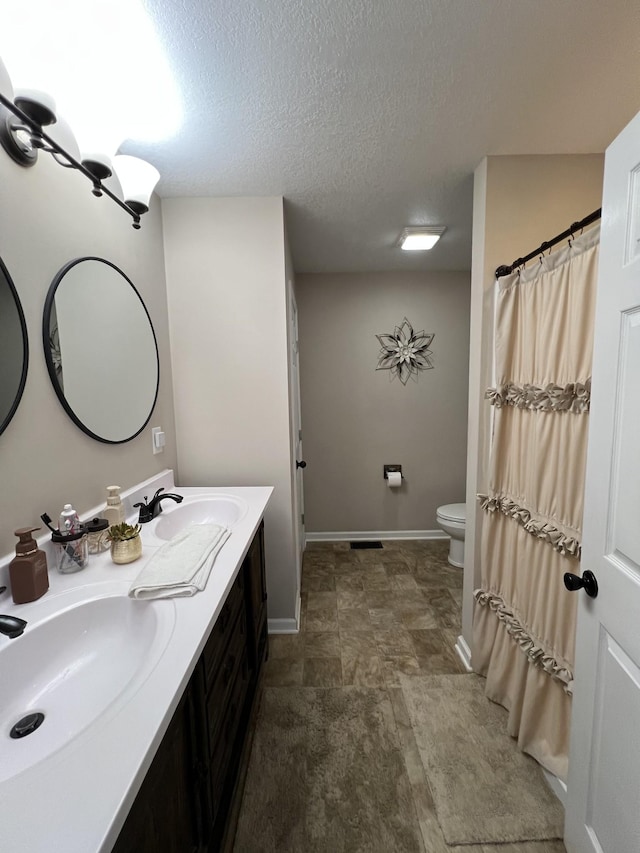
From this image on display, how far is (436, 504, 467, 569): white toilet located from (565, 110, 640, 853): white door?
1.43 m

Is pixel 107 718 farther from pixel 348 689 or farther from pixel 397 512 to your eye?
pixel 397 512

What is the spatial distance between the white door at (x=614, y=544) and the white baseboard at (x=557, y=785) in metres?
0.24

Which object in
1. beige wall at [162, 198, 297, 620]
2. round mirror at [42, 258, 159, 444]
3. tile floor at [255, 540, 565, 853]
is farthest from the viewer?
beige wall at [162, 198, 297, 620]

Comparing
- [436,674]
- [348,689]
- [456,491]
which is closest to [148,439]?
[348,689]

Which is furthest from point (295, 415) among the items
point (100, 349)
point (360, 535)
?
point (360, 535)

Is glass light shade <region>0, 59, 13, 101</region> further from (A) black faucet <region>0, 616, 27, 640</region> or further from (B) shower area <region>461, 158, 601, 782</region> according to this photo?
(B) shower area <region>461, 158, 601, 782</region>

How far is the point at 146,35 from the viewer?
978mm

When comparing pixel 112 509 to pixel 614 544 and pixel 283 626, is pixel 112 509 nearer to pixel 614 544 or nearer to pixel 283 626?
pixel 283 626

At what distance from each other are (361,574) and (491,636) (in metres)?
1.19

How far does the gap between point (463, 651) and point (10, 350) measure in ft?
7.56

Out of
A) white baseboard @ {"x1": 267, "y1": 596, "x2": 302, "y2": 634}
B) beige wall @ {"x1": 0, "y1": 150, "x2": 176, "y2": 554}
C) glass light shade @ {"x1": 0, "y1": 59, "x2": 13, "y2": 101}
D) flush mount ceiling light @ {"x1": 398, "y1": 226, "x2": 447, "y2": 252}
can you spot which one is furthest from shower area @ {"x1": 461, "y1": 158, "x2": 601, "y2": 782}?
glass light shade @ {"x1": 0, "y1": 59, "x2": 13, "y2": 101}

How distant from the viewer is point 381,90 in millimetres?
1191

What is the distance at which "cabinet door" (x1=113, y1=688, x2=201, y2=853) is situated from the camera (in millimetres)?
583

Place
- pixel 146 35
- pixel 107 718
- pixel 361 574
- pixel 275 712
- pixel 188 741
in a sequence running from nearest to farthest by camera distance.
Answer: pixel 107 718, pixel 188 741, pixel 146 35, pixel 275 712, pixel 361 574
